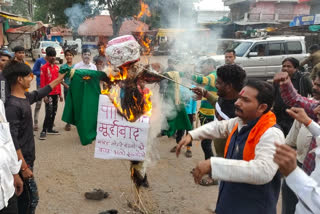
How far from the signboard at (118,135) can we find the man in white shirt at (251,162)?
4.38ft

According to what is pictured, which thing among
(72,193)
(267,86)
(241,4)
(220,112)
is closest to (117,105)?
(220,112)

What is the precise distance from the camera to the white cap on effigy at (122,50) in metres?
3.42

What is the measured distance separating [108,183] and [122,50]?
2.17 meters

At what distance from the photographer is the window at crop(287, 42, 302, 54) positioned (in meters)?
12.7

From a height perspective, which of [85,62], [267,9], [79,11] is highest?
[267,9]

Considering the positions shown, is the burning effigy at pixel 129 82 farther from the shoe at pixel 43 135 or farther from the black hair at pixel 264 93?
the shoe at pixel 43 135

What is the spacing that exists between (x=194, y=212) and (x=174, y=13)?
11508 millimetres

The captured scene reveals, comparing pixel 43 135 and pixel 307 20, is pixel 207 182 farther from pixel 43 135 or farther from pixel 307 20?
pixel 307 20

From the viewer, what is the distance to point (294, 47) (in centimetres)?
1274

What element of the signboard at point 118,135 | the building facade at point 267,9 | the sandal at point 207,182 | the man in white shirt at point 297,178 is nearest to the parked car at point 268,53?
the sandal at point 207,182

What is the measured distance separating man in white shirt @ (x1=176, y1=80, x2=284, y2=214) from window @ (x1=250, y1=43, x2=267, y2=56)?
11.2 metres

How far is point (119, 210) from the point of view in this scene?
3801 millimetres

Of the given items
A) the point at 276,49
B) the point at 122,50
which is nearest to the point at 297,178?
the point at 122,50

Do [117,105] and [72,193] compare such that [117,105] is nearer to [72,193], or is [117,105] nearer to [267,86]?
[72,193]
